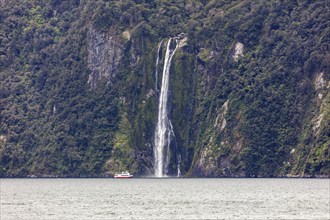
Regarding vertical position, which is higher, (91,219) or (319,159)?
(319,159)

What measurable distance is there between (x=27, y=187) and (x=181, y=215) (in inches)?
2683

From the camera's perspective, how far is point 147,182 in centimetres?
19812

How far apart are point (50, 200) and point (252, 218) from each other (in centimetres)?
3784

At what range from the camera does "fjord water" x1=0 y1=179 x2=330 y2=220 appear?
119062mm

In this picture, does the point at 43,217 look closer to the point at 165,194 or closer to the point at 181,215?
the point at 181,215

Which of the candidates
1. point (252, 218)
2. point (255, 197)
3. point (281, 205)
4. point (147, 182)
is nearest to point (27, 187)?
point (147, 182)

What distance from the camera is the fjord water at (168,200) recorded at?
119062 mm

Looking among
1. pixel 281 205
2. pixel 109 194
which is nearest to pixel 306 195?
pixel 281 205

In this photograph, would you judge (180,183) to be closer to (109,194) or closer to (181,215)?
(109,194)

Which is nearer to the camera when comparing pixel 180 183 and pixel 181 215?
pixel 181 215

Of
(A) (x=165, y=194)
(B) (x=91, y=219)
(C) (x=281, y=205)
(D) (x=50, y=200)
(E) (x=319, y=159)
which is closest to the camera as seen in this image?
(B) (x=91, y=219)

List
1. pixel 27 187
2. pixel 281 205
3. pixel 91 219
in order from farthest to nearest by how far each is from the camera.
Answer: pixel 27 187 → pixel 281 205 → pixel 91 219

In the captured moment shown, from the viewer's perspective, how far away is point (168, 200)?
141625 millimetres

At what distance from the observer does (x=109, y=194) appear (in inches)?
6142
